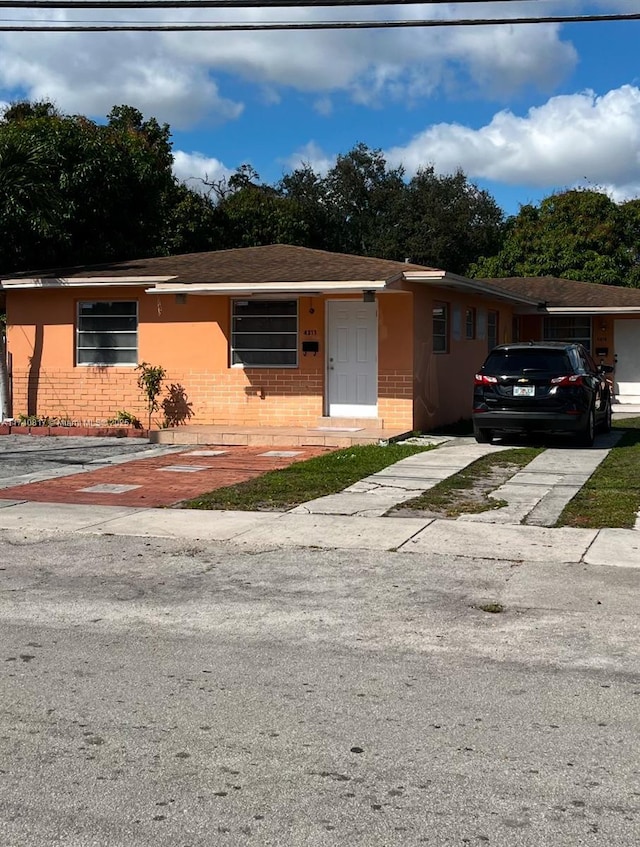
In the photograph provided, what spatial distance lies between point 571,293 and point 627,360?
233 centimetres

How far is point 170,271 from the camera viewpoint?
744 inches

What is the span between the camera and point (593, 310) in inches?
985

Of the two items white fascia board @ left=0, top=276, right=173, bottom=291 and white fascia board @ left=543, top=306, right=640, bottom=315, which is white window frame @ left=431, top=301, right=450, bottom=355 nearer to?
white fascia board @ left=0, top=276, right=173, bottom=291

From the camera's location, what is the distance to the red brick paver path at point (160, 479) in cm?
1189

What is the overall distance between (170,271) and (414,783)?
51.4 ft

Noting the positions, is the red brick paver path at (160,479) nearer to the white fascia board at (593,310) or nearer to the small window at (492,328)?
the small window at (492,328)

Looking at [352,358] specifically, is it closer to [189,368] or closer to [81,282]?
[189,368]

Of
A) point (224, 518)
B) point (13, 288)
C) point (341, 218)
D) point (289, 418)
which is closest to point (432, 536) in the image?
point (224, 518)

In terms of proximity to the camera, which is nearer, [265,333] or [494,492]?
[494,492]

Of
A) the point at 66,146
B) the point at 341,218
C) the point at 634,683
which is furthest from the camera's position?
the point at 341,218

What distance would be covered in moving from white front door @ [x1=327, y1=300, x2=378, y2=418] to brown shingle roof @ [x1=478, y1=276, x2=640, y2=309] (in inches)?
→ 258

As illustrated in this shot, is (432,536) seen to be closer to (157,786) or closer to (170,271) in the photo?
(157,786)

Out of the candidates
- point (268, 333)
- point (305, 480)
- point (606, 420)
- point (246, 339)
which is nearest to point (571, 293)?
point (606, 420)

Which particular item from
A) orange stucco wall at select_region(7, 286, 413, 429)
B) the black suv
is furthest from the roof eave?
orange stucco wall at select_region(7, 286, 413, 429)
